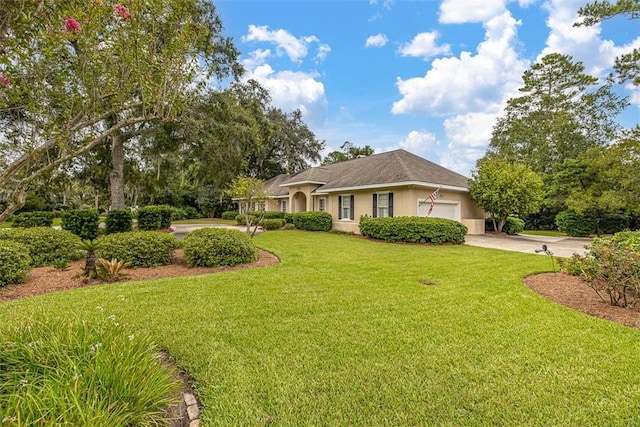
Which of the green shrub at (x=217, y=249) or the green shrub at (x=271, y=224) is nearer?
the green shrub at (x=217, y=249)

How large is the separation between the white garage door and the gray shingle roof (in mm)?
1183

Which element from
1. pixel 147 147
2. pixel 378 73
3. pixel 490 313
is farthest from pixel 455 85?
pixel 147 147

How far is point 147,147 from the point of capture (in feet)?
53.2

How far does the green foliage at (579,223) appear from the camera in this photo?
18.0m

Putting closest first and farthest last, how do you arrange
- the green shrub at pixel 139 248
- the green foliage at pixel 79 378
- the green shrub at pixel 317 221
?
1. the green foliage at pixel 79 378
2. the green shrub at pixel 139 248
3. the green shrub at pixel 317 221

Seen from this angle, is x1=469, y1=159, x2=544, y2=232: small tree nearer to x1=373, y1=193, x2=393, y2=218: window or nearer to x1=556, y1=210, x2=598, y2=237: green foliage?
x1=556, y1=210, x2=598, y2=237: green foliage

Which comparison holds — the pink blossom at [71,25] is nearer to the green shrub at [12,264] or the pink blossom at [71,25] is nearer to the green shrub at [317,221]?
the green shrub at [12,264]

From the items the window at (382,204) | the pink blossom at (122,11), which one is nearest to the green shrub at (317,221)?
the window at (382,204)

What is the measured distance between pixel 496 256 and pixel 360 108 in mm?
12194

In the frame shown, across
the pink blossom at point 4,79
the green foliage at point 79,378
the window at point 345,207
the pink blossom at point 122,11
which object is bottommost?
the green foliage at point 79,378

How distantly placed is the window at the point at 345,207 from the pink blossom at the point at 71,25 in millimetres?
15968

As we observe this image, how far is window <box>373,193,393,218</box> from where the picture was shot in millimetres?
16320

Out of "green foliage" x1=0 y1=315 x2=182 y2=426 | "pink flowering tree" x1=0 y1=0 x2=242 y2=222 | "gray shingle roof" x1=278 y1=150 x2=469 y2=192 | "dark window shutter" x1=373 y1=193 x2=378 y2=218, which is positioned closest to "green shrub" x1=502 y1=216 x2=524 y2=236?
"gray shingle roof" x1=278 y1=150 x2=469 y2=192

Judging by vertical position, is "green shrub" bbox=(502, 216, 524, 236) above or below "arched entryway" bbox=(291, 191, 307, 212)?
below
